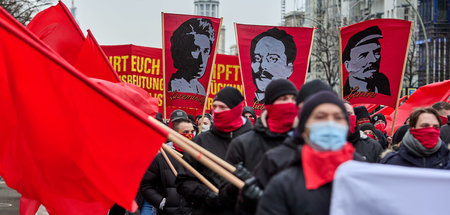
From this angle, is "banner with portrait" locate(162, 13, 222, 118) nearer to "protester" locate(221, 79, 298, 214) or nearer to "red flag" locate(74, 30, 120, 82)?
Result: "red flag" locate(74, 30, 120, 82)

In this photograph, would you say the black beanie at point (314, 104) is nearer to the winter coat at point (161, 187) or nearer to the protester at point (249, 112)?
the winter coat at point (161, 187)

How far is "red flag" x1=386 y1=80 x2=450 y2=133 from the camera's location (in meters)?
13.0

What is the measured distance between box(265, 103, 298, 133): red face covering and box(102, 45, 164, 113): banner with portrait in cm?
993

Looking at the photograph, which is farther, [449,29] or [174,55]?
[449,29]

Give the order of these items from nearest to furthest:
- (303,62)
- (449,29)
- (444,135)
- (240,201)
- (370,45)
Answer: (240,201) < (444,135) < (370,45) < (303,62) < (449,29)

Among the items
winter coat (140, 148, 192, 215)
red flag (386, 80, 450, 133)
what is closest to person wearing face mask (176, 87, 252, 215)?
winter coat (140, 148, 192, 215)

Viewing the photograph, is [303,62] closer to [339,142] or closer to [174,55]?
[174,55]

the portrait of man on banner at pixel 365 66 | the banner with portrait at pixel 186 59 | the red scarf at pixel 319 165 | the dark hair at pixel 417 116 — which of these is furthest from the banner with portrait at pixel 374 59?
the red scarf at pixel 319 165

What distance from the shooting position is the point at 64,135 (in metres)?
5.56

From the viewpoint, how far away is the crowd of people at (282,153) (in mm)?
3887

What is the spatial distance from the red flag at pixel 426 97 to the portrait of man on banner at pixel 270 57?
7.85ft

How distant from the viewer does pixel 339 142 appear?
385 cm

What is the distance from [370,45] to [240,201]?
21.7 feet

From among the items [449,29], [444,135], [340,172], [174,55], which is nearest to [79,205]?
[340,172]
